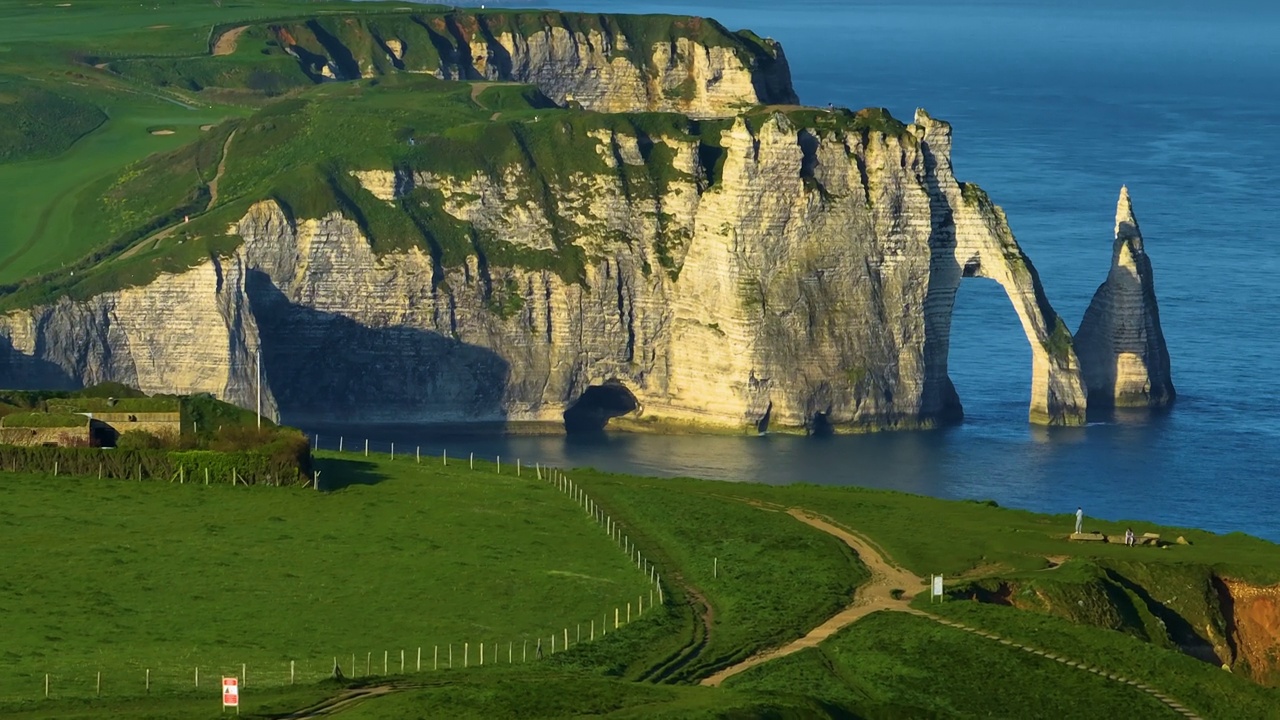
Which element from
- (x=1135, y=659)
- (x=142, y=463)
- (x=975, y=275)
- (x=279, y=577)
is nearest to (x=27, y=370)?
(x=975, y=275)

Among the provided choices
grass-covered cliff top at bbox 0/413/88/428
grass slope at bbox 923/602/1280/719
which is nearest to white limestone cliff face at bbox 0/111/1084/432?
grass-covered cliff top at bbox 0/413/88/428

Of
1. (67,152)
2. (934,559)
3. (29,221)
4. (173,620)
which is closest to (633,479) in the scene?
(934,559)

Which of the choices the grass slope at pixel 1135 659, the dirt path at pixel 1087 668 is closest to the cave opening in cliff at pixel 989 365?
the grass slope at pixel 1135 659

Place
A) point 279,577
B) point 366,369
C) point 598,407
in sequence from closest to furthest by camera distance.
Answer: point 279,577
point 366,369
point 598,407

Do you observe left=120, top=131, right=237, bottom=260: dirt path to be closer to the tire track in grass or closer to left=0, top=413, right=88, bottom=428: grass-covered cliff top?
the tire track in grass

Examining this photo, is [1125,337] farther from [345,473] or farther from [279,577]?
[279,577]

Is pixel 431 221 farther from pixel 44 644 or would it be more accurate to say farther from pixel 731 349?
pixel 44 644

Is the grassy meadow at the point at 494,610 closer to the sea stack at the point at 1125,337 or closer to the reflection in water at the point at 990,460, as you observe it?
the reflection in water at the point at 990,460
